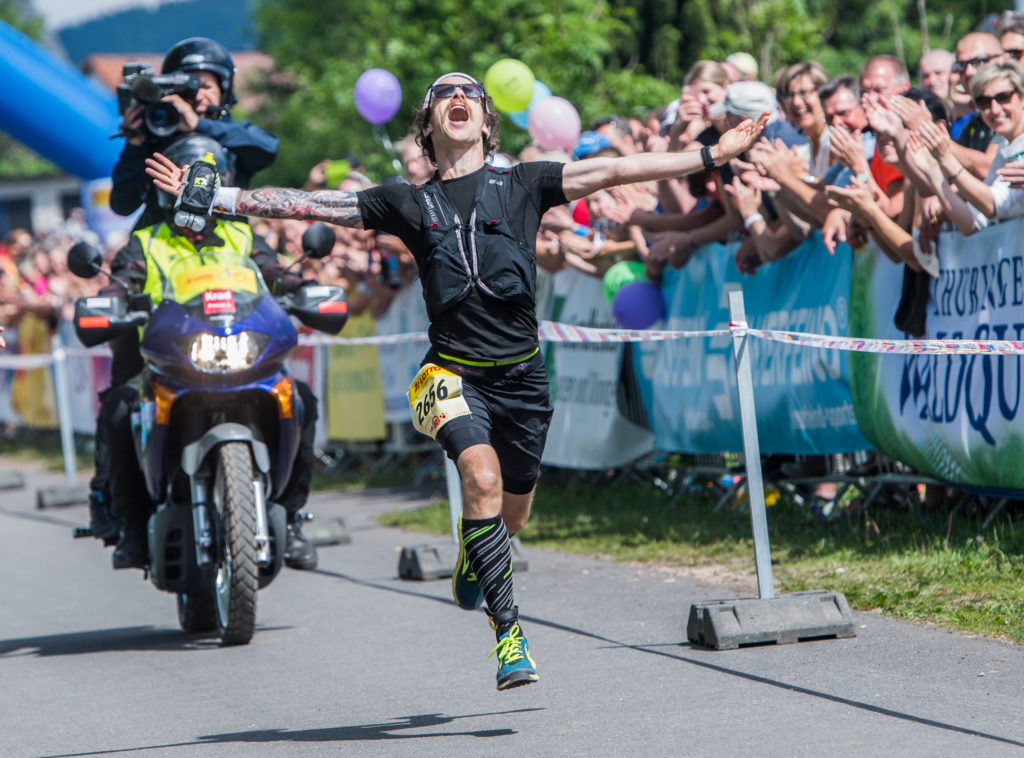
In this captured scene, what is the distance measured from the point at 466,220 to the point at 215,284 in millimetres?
1764

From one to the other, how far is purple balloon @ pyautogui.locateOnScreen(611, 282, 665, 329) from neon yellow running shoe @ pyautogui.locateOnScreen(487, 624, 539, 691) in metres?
5.66

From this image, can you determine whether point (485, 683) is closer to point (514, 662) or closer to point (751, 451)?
point (514, 662)

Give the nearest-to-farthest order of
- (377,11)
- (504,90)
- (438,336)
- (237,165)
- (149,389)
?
(438,336), (149,389), (237,165), (504,90), (377,11)

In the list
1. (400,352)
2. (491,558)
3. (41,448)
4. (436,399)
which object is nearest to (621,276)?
(400,352)

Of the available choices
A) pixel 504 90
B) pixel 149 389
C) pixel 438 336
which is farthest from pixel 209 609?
pixel 504 90

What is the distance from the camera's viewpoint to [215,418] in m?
6.87

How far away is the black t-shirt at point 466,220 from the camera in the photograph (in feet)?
18.0

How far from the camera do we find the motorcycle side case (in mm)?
6953

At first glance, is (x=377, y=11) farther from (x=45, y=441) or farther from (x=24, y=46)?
(x=45, y=441)

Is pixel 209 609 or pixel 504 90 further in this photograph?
pixel 504 90

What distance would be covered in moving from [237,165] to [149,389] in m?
1.46

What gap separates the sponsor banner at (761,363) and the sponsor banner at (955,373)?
0.82 ft

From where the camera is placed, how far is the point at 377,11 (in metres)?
26.1

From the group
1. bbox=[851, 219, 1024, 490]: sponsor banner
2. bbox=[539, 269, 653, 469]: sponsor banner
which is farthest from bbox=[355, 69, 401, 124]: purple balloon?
bbox=[851, 219, 1024, 490]: sponsor banner
